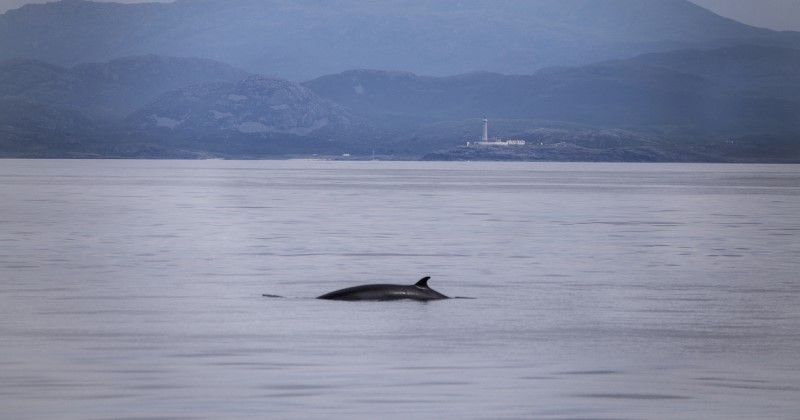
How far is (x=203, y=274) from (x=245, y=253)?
754 cm

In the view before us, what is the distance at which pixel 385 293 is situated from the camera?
2872 cm

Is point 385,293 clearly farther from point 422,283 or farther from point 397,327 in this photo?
point 397,327

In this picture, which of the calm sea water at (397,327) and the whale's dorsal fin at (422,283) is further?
the whale's dorsal fin at (422,283)

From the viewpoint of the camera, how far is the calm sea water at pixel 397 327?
695 inches

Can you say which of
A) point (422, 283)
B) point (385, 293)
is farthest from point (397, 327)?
point (385, 293)

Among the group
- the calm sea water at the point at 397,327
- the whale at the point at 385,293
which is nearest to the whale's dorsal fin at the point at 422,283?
the whale at the point at 385,293

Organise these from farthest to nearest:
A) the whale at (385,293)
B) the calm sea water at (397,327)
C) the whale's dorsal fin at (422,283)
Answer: the whale at (385,293) → the whale's dorsal fin at (422,283) → the calm sea water at (397,327)

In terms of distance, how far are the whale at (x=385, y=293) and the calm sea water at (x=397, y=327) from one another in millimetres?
594

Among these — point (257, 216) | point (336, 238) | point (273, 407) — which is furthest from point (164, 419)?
point (257, 216)

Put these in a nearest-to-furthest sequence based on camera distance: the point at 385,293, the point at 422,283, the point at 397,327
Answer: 1. the point at 397,327
2. the point at 422,283
3. the point at 385,293

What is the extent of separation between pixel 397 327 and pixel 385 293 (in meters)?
4.18

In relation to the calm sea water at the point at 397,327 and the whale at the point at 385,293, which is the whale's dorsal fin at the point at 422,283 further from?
the calm sea water at the point at 397,327

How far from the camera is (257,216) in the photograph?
6750 cm

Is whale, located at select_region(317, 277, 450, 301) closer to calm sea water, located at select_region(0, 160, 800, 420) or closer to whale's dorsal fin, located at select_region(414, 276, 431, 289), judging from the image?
whale's dorsal fin, located at select_region(414, 276, 431, 289)
